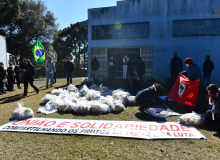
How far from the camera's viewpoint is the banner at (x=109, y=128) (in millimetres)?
3841

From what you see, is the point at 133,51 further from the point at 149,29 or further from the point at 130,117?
the point at 130,117

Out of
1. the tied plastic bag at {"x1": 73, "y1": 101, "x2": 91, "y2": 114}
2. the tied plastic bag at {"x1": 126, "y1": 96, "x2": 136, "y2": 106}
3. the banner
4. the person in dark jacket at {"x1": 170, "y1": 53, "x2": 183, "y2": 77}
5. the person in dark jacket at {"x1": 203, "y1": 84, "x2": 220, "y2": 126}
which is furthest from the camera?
the person in dark jacket at {"x1": 170, "y1": 53, "x2": 183, "y2": 77}

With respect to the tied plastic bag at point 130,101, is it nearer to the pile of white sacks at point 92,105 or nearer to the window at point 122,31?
the pile of white sacks at point 92,105

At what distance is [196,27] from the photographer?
1247 cm

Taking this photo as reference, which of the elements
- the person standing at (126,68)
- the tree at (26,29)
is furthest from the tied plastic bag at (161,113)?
the tree at (26,29)

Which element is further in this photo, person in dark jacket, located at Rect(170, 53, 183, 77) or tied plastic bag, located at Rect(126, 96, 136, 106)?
person in dark jacket, located at Rect(170, 53, 183, 77)

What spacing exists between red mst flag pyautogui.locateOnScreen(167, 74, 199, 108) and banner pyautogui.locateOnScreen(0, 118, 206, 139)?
1736mm

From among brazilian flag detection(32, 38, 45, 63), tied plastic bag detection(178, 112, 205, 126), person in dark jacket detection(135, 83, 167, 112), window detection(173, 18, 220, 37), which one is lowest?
tied plastic bag detection(178, 112, 205, 126)

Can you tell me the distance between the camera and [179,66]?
9.61 metres

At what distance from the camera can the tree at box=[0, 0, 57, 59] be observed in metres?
24.3

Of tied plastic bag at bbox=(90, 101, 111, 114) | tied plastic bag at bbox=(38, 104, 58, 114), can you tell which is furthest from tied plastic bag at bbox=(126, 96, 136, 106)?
tied plastic bag at bbox=(38, 104, 58, 114)

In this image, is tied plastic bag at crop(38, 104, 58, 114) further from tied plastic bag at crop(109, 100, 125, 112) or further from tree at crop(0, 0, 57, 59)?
tree at crop(0, 0, 57, 59)

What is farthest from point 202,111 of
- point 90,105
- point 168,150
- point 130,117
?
point 90,105

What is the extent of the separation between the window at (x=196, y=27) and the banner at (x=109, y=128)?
991 centimetres
